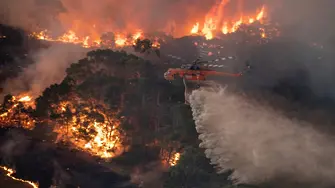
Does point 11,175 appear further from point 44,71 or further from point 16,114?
point 44,71

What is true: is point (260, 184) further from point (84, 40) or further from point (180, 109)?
point (84, 40)

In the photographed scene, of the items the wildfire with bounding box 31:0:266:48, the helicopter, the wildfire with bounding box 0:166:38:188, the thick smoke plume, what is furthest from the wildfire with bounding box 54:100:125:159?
the wildfire with bounding box 31:0:266:48

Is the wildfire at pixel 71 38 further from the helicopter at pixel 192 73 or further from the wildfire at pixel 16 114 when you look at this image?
the helicopter at pixel 192 73

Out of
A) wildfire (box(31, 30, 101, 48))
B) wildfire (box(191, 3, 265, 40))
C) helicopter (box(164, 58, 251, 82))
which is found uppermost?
wildfire (box(191, 3, 265, 40))

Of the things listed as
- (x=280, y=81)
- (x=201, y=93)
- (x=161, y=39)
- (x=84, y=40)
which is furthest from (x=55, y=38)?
(x=280, y=81)

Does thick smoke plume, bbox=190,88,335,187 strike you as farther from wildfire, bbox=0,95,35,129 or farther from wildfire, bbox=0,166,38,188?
wildfire, bbox=0,95,35,129

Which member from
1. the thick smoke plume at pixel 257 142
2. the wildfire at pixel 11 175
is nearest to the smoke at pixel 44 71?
the wildfire at pixel 11 175
